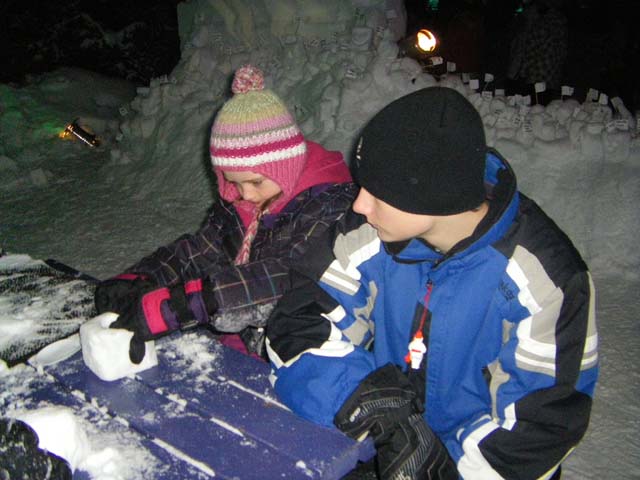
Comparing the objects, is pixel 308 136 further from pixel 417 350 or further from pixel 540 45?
pixel 417 350

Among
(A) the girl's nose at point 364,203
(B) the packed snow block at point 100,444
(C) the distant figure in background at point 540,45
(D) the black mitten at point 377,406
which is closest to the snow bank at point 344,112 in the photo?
(C) the distant figure in background at point 540,45

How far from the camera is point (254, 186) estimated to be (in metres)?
2.41

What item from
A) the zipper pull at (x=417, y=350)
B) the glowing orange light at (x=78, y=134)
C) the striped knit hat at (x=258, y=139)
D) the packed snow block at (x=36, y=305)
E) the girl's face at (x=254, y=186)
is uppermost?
the striped knit hat at (x=258, y=139)

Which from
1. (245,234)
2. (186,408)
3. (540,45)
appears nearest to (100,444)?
(186,408)

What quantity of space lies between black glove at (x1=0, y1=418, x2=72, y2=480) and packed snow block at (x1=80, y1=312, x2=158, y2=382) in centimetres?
42

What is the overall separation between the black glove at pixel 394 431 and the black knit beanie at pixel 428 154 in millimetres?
574

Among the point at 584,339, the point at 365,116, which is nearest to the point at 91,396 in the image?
the point at 584,339

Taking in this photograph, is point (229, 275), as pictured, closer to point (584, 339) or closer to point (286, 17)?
point (584, 339)

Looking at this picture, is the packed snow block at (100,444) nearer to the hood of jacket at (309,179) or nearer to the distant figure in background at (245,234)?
the distant figure in background at (245,234)

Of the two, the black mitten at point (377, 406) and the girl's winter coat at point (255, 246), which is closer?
the black mitten at point (377, 406)

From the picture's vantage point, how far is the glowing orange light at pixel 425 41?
6.61 metres

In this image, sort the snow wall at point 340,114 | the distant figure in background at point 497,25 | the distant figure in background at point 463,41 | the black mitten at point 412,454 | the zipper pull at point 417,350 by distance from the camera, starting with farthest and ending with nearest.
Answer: the distant figure in background at point 497,25 → the distant figure in background at point 463,41 → the snow wall at point 340,114 → the zipper pull at point 417,350 → the black mitten at point 412,454

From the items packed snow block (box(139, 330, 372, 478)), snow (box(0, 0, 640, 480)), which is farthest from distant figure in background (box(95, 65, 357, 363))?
snow (box(0, 0, 640, 480))

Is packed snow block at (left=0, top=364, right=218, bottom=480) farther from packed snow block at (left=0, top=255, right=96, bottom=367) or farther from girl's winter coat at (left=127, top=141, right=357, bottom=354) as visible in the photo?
girl's winter coat at (left=127, top=141, right=357, bottom=354)
